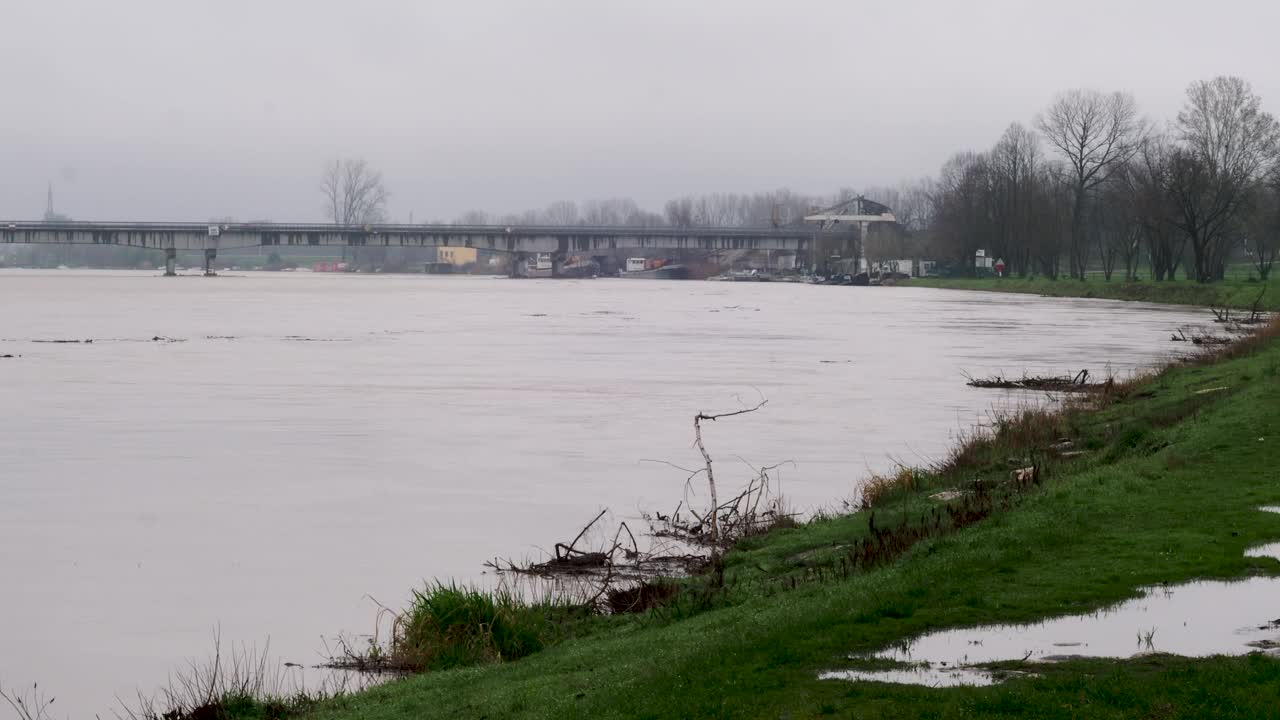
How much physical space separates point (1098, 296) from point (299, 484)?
11596cm

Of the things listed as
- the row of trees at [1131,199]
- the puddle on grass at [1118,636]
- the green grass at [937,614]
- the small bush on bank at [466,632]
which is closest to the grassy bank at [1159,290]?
the row of trees at [1131,199]

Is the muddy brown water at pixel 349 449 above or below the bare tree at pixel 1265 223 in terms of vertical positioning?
below

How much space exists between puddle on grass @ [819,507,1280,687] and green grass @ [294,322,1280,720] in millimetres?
287

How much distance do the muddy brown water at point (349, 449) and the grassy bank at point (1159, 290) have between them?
1306 inches

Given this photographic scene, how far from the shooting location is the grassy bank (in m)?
98.6

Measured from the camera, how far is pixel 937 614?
12.5 m

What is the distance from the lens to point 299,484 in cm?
2516

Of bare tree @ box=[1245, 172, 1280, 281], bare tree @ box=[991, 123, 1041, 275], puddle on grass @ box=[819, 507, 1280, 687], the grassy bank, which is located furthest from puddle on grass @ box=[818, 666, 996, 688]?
bare tree @ box=[991, 123, 1041, 275]

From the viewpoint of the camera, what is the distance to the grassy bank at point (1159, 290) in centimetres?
9856

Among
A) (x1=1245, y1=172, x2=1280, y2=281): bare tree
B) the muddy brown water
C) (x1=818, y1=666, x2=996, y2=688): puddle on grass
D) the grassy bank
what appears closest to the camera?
(x1=818, y1=666, x2=996, y2=688): puddle on grass

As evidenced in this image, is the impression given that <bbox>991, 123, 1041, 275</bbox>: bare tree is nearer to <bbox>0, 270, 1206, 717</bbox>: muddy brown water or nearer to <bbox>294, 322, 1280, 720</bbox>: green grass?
<bbox>0, 270, 1206, 717</bbox>: muddy brown water

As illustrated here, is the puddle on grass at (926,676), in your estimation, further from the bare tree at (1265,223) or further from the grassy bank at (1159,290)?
the bare tree at (1265,223)

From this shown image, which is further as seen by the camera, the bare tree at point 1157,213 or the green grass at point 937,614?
the bare tree at point 1157,213

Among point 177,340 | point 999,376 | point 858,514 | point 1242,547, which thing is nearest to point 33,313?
point 177,340
